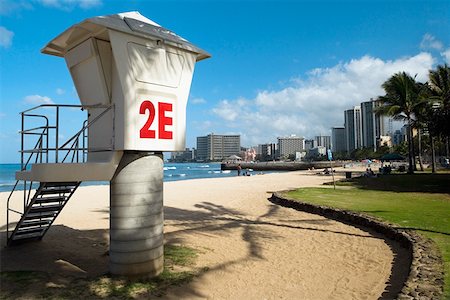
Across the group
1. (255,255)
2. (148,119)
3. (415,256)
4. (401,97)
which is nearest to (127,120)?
(148,119)

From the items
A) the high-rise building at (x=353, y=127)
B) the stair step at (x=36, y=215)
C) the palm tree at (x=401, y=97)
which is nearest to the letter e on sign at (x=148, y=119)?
the stair step at (x=36, y=215)

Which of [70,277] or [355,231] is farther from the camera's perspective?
[355,231]

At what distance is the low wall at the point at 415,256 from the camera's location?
4797 mm

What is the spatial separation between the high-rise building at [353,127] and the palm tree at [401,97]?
136106 millimetres

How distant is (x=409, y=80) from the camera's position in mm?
32531

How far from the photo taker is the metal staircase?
7.52 meters

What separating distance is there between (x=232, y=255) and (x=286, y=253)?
1.35 meters

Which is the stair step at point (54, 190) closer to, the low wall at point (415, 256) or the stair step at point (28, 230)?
the stair step at point (28, 230)

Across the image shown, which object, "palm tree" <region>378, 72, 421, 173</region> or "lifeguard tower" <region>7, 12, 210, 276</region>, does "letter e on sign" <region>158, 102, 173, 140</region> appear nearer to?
"lifeguard tower" <region>7, 12, 210, 276</region>

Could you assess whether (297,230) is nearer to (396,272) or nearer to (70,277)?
Result: (396,272)

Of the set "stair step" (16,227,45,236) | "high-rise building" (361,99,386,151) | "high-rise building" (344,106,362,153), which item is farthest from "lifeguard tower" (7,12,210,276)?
"high-rise building" (344,106,362,153)

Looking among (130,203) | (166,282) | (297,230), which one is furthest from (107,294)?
(297,230)

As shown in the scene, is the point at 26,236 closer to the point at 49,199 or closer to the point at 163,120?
the point at 49,199

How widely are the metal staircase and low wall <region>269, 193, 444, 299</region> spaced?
7.19 metres
